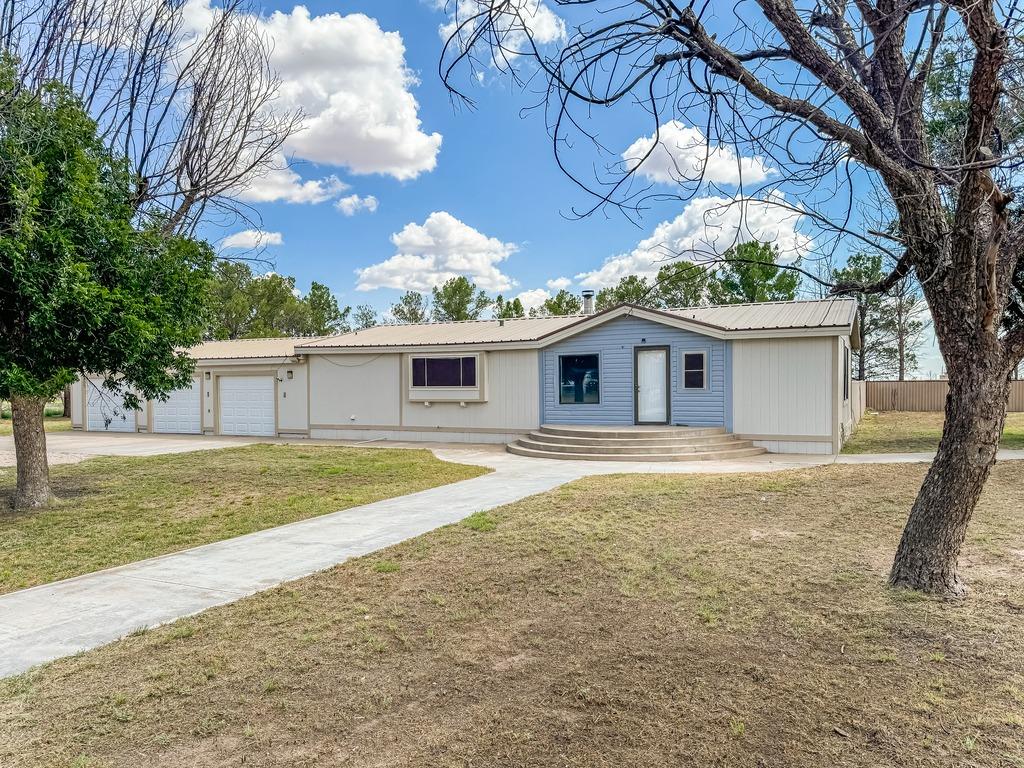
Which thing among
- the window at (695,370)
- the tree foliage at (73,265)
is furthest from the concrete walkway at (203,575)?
the window at (695,370)

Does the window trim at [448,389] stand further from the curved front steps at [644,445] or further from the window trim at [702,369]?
the window trim at [702,369]

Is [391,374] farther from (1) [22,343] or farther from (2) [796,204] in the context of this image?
(2) [796,204]

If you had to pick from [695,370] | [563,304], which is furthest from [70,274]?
[563,304]

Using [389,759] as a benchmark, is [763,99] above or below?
above

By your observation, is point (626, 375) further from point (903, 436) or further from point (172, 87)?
point (172, 87)

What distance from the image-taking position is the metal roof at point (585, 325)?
43.5 ft

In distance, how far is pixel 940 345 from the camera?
399 cm

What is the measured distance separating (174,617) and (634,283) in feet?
93.4

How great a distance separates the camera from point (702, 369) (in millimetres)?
13773

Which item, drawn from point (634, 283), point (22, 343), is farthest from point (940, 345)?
point (634, 283)

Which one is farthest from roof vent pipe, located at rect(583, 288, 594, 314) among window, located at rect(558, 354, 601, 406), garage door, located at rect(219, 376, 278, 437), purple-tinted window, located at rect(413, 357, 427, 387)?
garage door, located at rect(219, 376, 278, 437)

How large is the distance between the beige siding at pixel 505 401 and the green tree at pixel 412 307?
23153 millimetres

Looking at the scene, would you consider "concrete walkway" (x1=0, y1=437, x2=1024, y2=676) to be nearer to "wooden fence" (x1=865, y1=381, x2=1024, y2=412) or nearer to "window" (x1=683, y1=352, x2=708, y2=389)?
"window" (x1=683, y1=352, x2=708, y2=389)

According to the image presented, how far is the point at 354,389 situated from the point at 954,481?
1546 centimetres
